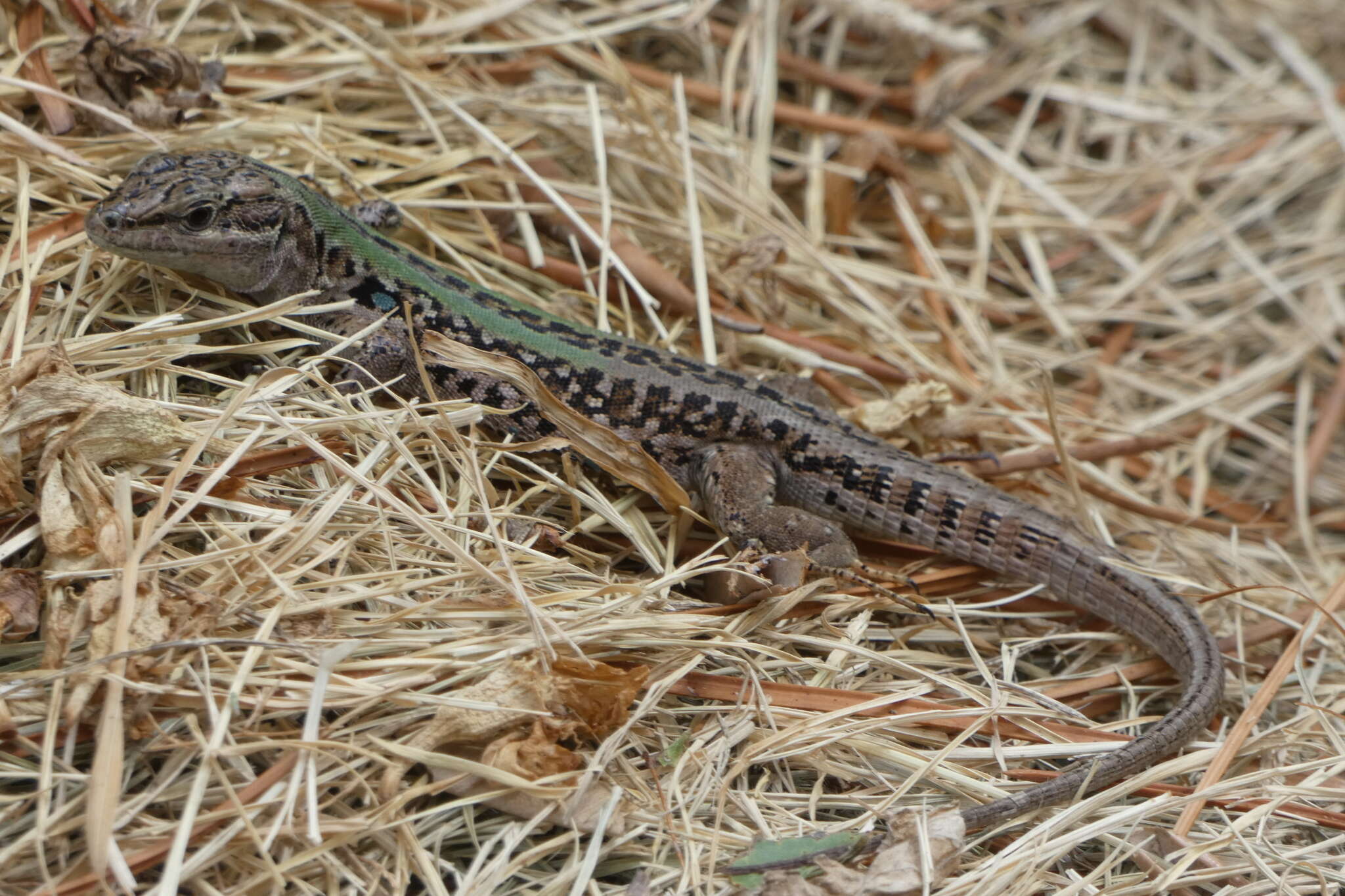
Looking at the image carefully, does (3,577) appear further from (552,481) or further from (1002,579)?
(1002,579)

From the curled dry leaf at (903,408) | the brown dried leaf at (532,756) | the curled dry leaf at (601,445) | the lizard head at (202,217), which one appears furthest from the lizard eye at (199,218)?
the curled dry leaf at (903,408)

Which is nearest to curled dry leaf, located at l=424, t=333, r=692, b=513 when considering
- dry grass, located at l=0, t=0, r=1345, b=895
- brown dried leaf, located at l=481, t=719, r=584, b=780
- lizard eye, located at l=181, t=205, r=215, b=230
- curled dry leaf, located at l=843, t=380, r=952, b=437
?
dry grass, located at l=0, t=0, r=1345, b=895

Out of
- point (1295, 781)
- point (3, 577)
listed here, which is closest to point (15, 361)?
point (3, 577)

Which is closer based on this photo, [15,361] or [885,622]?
[15,361]

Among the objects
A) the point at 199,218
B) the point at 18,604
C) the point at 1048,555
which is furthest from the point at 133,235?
the point at 1048,555

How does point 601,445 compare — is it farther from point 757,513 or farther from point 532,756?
point 532,756

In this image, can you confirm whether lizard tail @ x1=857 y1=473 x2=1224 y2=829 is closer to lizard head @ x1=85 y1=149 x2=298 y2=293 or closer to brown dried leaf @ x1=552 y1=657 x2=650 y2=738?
brown dried leaf @ x1=552 y1=657 x2=650 y2=738
